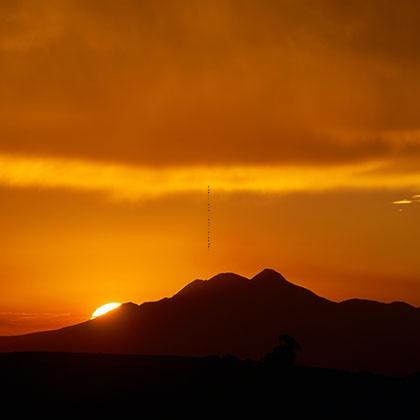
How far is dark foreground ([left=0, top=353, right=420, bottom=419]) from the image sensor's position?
Result: 173 feet

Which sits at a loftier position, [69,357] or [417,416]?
[69,357]

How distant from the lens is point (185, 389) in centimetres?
5712

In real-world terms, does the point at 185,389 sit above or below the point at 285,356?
below

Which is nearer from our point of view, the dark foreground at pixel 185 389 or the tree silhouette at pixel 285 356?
the dark foreground at pixel 185 389

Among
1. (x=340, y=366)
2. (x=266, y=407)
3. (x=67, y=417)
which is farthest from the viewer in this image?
(x=340, y=366)

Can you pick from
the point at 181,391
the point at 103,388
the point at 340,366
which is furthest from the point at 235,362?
the point at 340,366

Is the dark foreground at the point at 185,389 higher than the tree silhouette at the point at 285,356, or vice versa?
the tree silhouette at the point at 285,356

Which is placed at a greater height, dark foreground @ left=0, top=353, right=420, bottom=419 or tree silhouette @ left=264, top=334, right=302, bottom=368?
tree silhouette @ left=264, top=334, right=302, bottom=368

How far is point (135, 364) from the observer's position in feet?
208

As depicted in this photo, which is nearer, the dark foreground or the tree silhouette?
the dark foreground

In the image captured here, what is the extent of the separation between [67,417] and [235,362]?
18235mm

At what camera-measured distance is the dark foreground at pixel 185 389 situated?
5262cm

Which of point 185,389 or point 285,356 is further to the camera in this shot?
point 285,356

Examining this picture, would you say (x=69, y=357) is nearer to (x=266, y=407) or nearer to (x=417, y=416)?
(x=266, y=407)
